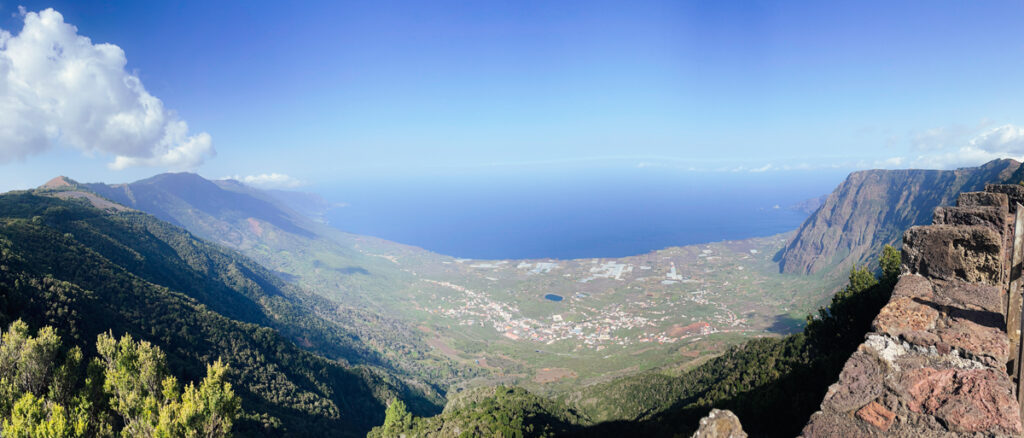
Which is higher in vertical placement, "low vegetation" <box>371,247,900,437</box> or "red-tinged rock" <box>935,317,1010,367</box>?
"red-tinged rock" <box>935,317,1010,367</box>

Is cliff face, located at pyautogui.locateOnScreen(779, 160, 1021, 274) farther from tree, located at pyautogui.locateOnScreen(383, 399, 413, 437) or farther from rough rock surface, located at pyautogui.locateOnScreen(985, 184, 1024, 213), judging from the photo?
rough rock surface, located at pyautogui.locateOnScreen(985, 184, 1024, 213)

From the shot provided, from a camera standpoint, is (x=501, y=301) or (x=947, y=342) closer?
(x=947, y=342)

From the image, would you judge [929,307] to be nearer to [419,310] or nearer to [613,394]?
[613,394]

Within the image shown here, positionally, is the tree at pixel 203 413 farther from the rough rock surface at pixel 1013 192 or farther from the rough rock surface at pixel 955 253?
the rough rock surface at pixel 1013 192

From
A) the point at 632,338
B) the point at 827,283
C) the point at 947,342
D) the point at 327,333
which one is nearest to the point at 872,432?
the point at 947,342

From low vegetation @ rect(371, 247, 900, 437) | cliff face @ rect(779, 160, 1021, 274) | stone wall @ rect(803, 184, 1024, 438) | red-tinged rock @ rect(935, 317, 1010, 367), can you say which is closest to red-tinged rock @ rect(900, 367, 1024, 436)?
stone wall @ rect(803, 184, 1024, 438)

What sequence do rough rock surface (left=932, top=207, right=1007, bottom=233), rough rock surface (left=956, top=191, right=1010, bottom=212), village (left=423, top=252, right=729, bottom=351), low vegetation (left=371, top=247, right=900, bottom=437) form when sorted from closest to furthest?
rough rock surface (left=932, top=207, right=1007, bottom=233), rough rock surface (left=956, top=191, right=1010, bottom=212), low vegetation (left=371, top=247, right=900, bottom=437), village (left=423, top=252, right=729, bottom=351)

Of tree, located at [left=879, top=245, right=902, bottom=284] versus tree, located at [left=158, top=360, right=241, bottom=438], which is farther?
tree, located at [left=879, top=245, right=902, bottom=284]
